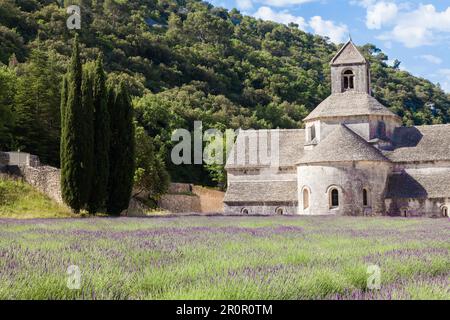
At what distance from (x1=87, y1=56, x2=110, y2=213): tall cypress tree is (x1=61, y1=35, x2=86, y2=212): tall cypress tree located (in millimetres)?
1262

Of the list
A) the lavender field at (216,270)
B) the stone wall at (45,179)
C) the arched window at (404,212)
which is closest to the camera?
the lavender field at (216,270)

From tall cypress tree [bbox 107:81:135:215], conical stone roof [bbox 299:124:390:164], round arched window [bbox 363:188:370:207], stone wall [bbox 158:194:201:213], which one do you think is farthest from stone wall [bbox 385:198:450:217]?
tall cypress tree [bbox 107:81:135:215]

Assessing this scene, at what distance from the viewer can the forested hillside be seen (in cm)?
5066

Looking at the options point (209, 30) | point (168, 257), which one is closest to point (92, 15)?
point (209, 30)

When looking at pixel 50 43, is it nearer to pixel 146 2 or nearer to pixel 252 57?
pixel 252 57

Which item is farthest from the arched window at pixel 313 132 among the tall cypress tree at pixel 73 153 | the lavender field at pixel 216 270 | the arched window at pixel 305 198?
the lavender field at pixel 216 270

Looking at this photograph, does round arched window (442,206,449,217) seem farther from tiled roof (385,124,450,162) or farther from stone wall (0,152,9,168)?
stone wall (0,152,9,168)

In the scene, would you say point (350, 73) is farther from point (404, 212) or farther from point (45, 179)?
point (45, 179)

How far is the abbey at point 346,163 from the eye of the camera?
151 ft

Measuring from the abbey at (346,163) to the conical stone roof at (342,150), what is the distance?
72mm

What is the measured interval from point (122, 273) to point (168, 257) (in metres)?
2.79

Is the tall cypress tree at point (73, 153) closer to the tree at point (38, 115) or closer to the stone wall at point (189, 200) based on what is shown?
the tree at point (38, 115)

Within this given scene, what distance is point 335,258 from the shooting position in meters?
13.2

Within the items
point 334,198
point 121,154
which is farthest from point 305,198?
point 121,154
